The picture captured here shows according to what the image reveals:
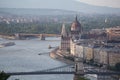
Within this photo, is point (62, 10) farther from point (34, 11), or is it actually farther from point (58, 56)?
point (58, 56)

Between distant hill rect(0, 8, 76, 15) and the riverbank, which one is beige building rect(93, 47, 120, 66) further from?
distant hill rect(0, 8, 76, 15)

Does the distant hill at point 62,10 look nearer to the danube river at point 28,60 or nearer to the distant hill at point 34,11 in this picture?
the distant hill at point 34,11

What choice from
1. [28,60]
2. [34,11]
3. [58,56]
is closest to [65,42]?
[58,56]

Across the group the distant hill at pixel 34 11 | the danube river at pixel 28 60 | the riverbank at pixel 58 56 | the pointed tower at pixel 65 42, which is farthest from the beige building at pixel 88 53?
the distant hill at pixel 34 11

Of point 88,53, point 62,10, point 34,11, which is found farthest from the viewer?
point 62,10

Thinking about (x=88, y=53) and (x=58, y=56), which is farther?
(x=58, y=56)

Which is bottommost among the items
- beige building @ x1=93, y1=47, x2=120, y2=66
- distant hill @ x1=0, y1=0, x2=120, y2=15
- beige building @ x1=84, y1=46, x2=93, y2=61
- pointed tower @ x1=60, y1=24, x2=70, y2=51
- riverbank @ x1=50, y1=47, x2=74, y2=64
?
distant hill @ x1=0, y1=0, x2=120, y2=15

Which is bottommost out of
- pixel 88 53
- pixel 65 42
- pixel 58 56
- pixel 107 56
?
pixel 65 42

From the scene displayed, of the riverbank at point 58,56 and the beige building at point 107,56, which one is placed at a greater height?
the beige building at point 107,56

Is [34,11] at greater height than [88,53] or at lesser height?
lesser

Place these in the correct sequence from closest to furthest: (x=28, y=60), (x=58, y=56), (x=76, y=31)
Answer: (x=28, y=60)
(x=58, y=56)
(x=76, y=31)

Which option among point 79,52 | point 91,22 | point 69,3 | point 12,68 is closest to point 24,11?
point 69,3

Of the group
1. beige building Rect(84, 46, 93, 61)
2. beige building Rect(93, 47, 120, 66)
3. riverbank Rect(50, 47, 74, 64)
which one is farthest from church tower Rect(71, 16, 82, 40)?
beige building Rect(93, 47, 120, 66)
